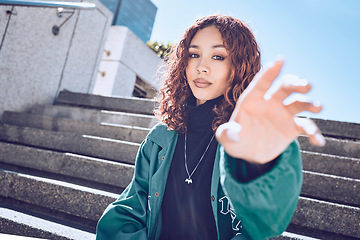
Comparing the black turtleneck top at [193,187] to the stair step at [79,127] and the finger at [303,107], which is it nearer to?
the finger at [303,107]

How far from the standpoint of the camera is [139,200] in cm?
133

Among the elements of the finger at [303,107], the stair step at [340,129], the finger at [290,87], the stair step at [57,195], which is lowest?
the stair step at [57,195]

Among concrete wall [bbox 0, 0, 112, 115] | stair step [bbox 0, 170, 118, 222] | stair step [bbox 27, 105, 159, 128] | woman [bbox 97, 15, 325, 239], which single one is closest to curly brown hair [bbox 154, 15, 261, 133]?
woman [bbox 97, 15, 325, 239]

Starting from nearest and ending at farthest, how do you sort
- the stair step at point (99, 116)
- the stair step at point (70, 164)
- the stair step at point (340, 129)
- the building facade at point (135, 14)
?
the stair step at point (70, 164)
the stair step at point (340, 129)
the stair step at point (99, 116)
the building facade at point (135, 14)

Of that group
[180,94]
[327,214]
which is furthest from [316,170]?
[180,94]

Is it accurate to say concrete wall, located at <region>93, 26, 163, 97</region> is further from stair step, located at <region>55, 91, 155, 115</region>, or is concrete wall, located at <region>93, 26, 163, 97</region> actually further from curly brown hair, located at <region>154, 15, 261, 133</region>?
curly brown hair, located at <region>154, 15, 261, 133</region>

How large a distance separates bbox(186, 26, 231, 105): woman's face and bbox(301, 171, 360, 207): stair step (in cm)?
141

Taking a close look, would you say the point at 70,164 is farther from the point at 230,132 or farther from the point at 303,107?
the point at 303,107

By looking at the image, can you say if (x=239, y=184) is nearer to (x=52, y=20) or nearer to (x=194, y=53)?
(x=194, y=53)

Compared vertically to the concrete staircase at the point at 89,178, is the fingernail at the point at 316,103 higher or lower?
higher

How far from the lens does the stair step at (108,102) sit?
389 centimetres

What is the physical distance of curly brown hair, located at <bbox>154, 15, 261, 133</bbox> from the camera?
1.39m

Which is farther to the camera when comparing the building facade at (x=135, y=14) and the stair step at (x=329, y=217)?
the building facade at (x=135, y=14)

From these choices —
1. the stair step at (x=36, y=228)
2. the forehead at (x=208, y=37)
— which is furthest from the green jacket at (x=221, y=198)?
the stair step at (x=36, y=228)
